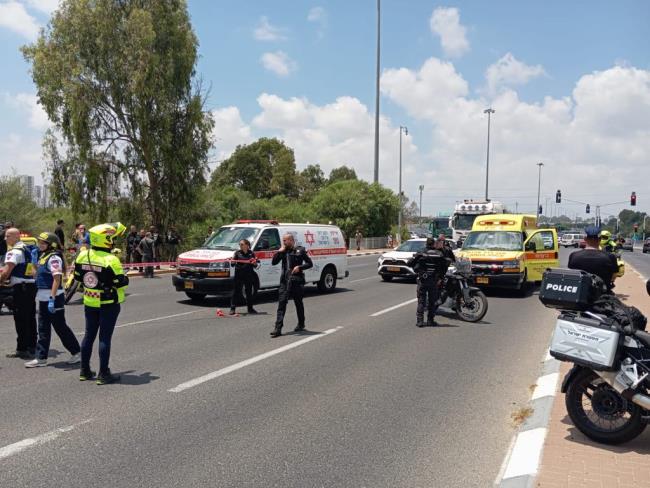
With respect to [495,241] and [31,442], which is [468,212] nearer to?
[495,241]

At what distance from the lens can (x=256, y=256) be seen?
44.8 feet

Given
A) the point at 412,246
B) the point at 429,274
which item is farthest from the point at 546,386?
the point at 412,246

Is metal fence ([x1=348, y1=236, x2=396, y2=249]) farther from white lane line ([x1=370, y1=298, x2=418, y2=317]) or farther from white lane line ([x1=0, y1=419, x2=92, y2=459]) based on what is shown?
white lane line ([x1=0, y1=419, x2=92, y2=459])

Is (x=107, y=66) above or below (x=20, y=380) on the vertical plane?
above

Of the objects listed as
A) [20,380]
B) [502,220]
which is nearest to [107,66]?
[502,220]

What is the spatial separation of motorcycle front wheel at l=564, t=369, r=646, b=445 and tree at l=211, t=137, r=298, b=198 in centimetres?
6798

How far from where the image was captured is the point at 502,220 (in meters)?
17.9

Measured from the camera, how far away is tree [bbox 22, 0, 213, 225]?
25359mm

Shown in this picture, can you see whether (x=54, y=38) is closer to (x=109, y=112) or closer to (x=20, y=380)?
(x=109, y=112)

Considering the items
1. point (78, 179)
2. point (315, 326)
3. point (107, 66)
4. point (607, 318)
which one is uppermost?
point (107, 66)

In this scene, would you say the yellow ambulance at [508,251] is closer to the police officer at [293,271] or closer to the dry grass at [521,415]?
the police officer at [293,271]

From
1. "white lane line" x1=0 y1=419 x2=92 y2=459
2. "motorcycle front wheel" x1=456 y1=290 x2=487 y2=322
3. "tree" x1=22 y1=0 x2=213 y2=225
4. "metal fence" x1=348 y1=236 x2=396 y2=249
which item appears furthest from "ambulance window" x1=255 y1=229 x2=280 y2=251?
"metal fence" x1=348 y1=236 x2=396 y2=249

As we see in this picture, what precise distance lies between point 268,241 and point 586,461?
10.5 meters

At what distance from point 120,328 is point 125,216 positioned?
18.5 metres
